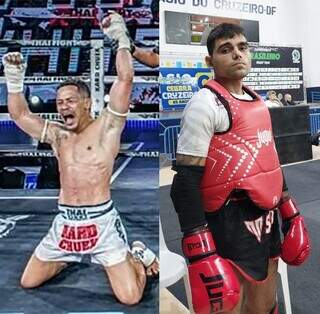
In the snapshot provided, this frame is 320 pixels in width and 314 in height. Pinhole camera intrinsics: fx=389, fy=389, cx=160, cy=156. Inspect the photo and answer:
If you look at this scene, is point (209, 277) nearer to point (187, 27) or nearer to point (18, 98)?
point (18, 98)

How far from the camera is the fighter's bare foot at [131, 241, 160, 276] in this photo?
0.97 metres

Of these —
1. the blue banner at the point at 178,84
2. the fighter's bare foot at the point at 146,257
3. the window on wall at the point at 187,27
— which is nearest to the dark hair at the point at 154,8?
the fighter's bare foot at the point at 146,257

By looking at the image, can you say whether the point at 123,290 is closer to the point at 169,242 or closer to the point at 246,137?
the point at 246,137

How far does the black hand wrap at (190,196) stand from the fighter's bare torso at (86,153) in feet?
0.98

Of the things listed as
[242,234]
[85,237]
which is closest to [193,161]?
[242,234]

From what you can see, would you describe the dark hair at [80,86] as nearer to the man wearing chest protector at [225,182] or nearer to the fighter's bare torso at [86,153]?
the fighter's bare torso at [86,153]

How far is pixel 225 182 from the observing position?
3.92 ft

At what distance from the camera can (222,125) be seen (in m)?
1.18

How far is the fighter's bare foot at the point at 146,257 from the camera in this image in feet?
3.19

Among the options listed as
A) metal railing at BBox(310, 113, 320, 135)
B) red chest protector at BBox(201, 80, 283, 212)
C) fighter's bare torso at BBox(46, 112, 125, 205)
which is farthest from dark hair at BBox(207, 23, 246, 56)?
metal railing at BBox(310, 113, 320, 135)

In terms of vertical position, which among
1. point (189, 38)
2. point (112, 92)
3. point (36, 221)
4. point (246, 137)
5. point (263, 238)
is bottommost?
point (263, 238)

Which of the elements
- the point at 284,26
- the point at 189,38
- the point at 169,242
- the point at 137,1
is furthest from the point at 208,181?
the point at 284,26

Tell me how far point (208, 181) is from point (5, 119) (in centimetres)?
62

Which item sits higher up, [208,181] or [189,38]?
[189,38]
